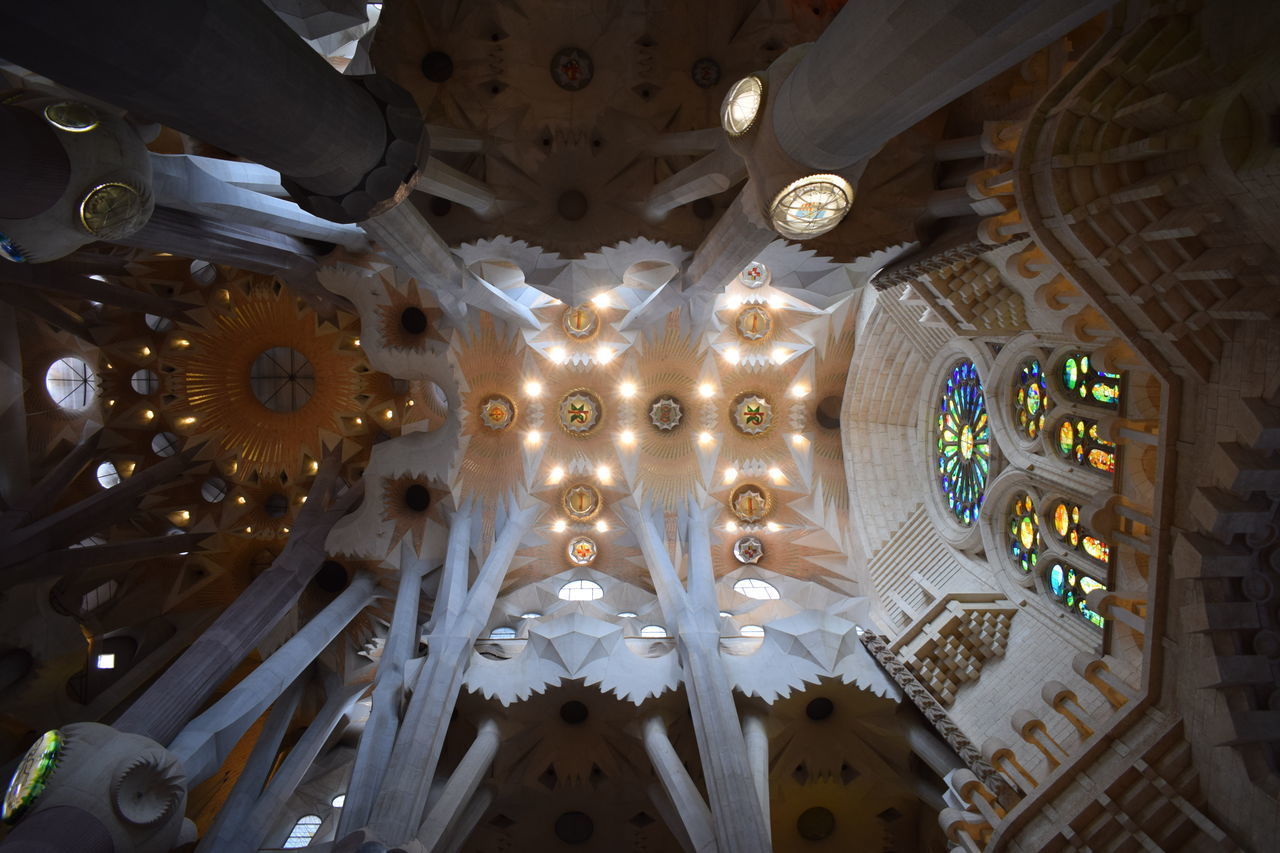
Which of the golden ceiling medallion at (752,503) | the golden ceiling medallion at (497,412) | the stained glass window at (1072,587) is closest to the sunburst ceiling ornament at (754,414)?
the golden ceiling medallion at (752,503)

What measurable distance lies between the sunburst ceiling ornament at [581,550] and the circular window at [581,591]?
0.40 metres

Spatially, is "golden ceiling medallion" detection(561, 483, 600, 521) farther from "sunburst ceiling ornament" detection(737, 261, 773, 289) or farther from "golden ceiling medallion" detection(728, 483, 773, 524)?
"sunburst ceiling ornament" detection(737, 261, 773, 289)

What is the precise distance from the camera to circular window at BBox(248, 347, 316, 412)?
14.3m

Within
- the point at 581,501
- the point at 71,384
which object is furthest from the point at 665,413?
the point at 71,384

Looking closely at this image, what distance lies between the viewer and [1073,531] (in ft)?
27.0

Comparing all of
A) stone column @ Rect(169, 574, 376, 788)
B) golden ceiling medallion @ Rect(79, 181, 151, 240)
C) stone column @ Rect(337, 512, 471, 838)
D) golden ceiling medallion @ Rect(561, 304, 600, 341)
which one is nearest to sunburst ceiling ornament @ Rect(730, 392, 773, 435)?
golden ceiling medallion @ Rect(561, 304, 600, 341)

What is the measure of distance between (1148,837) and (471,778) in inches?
297

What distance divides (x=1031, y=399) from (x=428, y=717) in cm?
859

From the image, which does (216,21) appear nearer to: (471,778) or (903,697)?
(471,778)

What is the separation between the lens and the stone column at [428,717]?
7496mm

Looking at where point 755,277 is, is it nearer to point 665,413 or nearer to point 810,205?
point 665,413

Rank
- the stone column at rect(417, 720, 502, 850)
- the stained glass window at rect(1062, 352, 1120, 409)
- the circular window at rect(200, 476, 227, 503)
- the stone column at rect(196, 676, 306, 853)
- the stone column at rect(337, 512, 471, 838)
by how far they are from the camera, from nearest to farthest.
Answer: the stained glass window at rect(1062, 352, 1120, 409), the stone column at rect(337, 512, 471, 838), the stone column at rect(417, 720, 502, 850), the stone column at rect(196, 676, 306, 853), the circular window at rect(200, 476, 227, 503)

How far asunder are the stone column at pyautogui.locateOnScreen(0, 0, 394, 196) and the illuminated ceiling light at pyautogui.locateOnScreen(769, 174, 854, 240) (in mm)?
2983

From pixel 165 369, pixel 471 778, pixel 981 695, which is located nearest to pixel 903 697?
pixel 981 695
